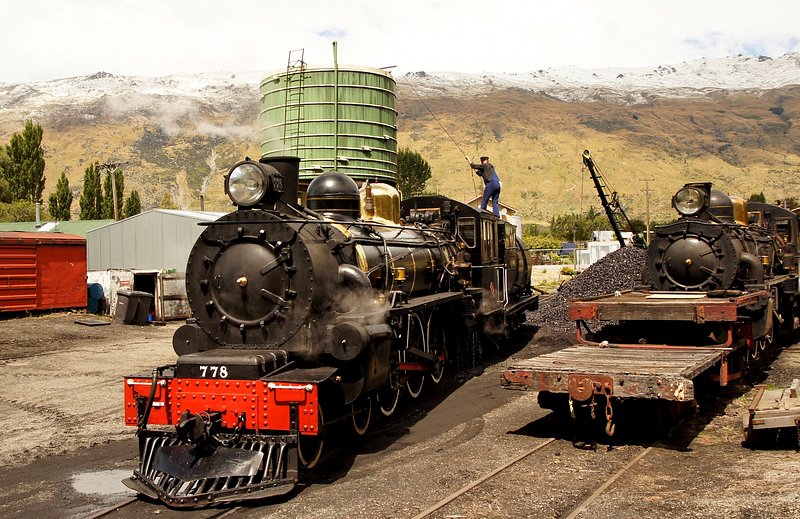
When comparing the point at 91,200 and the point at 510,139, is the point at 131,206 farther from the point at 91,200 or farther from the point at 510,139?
the point at 510,139

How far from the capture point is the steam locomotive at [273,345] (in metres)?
6.49

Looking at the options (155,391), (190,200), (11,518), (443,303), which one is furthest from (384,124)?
(190,200)

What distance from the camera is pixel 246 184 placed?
7809 millimetres

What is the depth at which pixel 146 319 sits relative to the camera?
21625 mm

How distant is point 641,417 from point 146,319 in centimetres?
1670

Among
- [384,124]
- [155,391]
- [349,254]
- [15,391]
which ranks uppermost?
[384,124]

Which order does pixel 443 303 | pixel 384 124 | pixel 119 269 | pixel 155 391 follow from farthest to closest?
1. pixel 119 269
2. pixel 384 124
3. pixel 443 303
4. pixel 155 391

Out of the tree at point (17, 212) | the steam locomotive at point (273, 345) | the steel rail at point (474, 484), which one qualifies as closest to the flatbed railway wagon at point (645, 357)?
the steel rail at point (474, 484)

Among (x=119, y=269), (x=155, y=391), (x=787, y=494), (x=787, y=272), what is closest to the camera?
(x=787, y=494)

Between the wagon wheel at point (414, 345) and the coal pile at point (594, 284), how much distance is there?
319 inches

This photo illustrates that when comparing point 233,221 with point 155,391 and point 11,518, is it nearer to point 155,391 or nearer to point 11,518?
point 155,391

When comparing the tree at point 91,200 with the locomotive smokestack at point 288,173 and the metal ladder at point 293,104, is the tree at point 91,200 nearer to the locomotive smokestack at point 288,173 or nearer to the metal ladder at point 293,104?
the metal ladder at point 293,104

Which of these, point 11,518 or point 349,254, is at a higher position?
point 349,254

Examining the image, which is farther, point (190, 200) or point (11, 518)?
point (190, 200)
